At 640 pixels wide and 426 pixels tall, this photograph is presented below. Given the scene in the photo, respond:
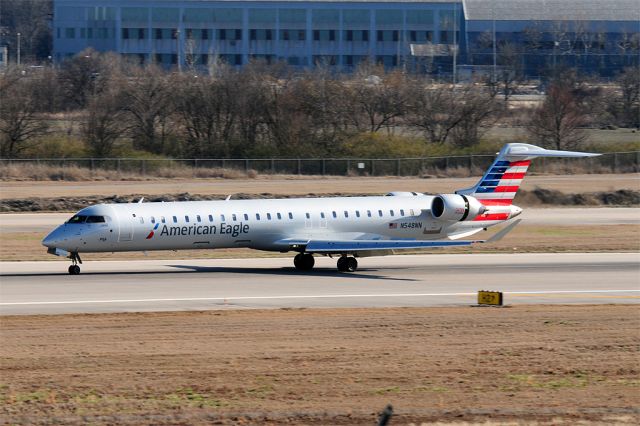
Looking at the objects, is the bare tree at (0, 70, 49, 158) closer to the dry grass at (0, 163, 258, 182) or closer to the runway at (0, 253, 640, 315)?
the dry grass at (0, 163, 258, 182)

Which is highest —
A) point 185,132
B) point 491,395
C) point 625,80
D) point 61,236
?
point 625,80

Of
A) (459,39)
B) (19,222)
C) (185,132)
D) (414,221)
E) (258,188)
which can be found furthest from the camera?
(459,39)

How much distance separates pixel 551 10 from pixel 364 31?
2211 cm

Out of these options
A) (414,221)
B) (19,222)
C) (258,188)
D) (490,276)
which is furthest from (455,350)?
(258,188)

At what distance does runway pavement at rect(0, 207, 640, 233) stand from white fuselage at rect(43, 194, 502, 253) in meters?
14.8

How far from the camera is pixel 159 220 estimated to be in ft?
119

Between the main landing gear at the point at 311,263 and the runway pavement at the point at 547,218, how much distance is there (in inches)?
623

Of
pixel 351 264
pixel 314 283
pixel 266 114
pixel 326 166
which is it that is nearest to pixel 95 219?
pixel 314 283

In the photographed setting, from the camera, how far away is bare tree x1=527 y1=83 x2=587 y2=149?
8806 centimetres

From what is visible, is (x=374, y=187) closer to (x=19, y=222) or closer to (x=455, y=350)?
(x=19, y=222)

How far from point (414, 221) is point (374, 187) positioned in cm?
3174

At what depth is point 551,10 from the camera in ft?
432

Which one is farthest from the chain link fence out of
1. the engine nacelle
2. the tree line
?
the engine nacelle

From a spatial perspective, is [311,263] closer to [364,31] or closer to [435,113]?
[435,113]
